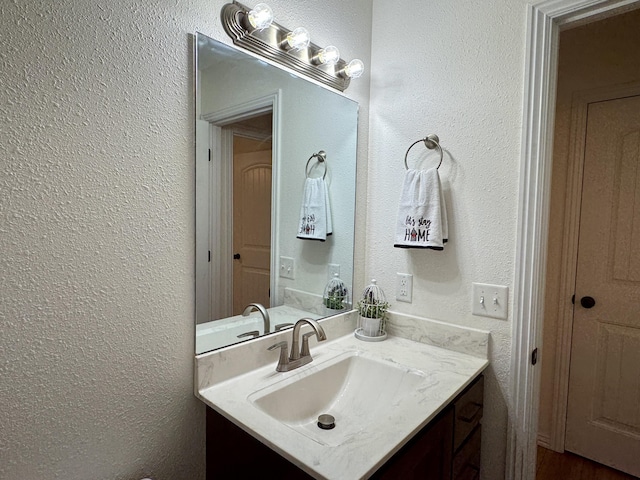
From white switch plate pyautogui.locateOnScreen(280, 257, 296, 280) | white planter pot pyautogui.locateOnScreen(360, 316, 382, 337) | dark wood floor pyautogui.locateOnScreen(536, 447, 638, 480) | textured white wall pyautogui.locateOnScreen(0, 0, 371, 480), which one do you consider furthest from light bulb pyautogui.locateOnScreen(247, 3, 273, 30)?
dark wood floor pyautogui.locateOnScreen(536, 447, 638, 480)

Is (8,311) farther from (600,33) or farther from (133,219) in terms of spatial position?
(600,33)

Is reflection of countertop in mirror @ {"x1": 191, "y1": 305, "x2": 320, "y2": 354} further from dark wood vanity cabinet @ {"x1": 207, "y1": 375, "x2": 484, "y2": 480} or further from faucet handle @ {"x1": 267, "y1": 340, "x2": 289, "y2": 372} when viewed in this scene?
dark wood vanity cabinet @ {"x1": 207, "y1": 375, "x2": 484, "y2": 480}

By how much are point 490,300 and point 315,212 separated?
2.35 ft

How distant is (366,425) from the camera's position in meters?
1.07

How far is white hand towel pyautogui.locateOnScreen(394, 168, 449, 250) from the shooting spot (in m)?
1.31

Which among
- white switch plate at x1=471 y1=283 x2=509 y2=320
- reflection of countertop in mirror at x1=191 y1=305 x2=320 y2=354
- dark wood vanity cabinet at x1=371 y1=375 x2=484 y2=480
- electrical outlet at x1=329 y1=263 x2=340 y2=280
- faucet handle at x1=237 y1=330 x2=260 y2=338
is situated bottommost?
dark wood vanity cabinet at x1=371 y1=375 x2=484 y2=480

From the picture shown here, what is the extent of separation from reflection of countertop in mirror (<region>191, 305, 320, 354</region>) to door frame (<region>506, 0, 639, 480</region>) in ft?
2.62

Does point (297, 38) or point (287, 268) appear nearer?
point (297, 38)

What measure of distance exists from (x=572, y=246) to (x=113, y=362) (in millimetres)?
2134

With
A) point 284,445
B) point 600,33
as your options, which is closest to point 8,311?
point 284,445

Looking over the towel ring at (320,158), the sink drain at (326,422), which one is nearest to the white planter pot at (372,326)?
the sink drain at (326,422)

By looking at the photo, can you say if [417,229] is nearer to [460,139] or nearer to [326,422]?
[460,139]

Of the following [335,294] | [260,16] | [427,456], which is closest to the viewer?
[427,456]

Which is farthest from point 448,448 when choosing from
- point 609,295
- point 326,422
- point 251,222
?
point 609,295
